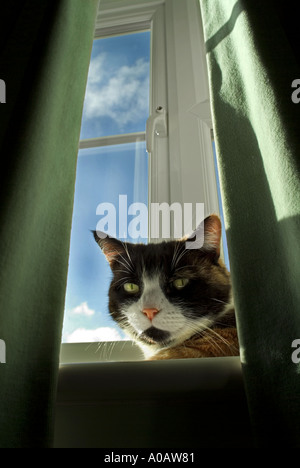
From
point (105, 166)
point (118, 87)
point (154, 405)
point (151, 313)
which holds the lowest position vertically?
point (154, 405)

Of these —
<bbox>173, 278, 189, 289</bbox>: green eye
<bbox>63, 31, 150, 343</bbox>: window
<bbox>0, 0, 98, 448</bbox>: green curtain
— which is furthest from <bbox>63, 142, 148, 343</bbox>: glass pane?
<bbox>0, 0, 98, 448</bbox>: green curtain

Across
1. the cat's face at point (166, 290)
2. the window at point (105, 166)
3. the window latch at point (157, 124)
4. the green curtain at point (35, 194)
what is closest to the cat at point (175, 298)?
the cat's face at point (166, 290)

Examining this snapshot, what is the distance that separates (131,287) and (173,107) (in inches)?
28.6

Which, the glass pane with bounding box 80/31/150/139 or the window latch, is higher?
the glass pane with bounding box 80/31/150/139

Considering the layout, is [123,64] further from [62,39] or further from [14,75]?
[14,75]

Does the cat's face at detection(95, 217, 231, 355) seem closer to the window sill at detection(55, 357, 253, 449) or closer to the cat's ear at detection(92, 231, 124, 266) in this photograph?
the cat's ear at detection(92, 231, 124, 266)

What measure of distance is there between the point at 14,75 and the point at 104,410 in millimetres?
723

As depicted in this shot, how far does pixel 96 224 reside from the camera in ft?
3.66

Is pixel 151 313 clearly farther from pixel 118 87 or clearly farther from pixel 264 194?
pixel 118 87

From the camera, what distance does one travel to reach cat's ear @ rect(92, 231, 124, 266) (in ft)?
2.96

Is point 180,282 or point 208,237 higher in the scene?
point 208,237

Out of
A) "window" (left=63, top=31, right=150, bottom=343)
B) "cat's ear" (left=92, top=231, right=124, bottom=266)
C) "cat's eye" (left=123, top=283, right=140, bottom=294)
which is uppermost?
"window" (left=63, top=31, right=150, bottom=343)

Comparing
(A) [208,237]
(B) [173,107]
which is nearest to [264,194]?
(A) [208,237]

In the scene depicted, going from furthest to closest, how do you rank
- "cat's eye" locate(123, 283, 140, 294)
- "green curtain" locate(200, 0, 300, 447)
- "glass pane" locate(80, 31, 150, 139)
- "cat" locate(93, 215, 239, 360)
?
"glass pane" locate(80, 31, 150, 139)
"cat's eye" locate(123, 283, 140, 294)
"cat" locate(93, 215, 239, 360)
"green curtain" locate(200, 0, 300, 447)
